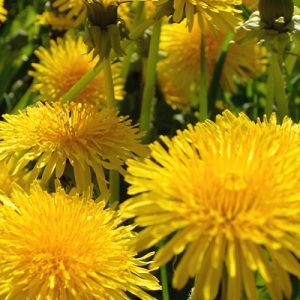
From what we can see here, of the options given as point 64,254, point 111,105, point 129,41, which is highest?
point 129,41

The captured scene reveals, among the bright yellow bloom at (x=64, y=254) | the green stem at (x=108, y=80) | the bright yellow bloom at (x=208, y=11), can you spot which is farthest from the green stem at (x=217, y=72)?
the bright yellow bloom at (x=64, y=254)

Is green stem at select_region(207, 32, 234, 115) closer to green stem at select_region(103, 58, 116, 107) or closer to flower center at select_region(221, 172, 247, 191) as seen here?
green stem at select_region(103, 58, 116, 107)

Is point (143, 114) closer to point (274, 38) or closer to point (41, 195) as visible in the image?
point (274, 38)

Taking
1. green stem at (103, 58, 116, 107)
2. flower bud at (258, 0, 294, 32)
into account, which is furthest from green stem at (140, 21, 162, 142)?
flower bud at (258, 0, 294, 32)

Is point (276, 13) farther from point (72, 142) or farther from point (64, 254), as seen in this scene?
point (64, 254)

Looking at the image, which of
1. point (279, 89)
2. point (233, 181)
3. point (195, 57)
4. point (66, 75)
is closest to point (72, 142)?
point (279, 89)

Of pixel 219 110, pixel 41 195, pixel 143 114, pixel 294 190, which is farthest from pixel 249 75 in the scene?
Answer: pixel 294 190
